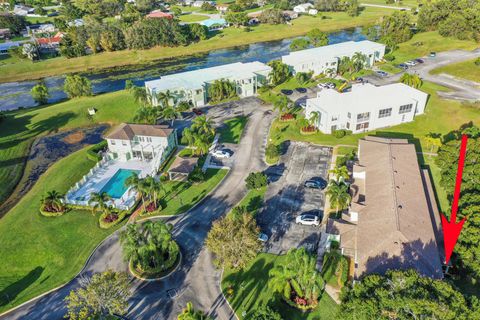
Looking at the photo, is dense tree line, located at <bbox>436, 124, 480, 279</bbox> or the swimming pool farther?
the swimming pool

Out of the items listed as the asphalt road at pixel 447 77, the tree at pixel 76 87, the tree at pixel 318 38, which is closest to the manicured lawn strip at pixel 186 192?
the tree at pixel 76 87

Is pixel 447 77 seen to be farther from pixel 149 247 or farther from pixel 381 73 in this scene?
pixel 149 247

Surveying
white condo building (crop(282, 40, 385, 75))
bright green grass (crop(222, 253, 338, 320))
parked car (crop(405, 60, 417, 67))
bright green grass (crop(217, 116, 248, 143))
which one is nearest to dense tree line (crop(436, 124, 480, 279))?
bright green grass (crop(222, 253, 338, 320))

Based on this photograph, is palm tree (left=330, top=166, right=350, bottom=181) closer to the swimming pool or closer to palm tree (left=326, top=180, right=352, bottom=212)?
palm tree (left=326, top=180, right=352, bottom=212)

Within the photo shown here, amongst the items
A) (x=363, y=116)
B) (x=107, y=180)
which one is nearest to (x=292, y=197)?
(x=363, y=116)

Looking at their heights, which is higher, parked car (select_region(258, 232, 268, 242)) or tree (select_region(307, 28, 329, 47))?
tree (select_region(307, 28, 329, 47))

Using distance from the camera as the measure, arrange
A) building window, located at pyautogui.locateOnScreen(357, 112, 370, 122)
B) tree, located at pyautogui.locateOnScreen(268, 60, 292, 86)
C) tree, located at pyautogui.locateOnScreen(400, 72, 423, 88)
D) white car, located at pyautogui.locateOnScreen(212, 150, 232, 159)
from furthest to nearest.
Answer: tree, located at pyautogui.locateOnScreen(268, 60, 292, 86), tree, located at pyautogui.locateOnScreen(400, 72, 423, 88), building window, located at pyautogui.locateOnScreen(357, 112, 370, 122), white car, located at pyautogui.locateOnScreen(212, 150, 232, 159)

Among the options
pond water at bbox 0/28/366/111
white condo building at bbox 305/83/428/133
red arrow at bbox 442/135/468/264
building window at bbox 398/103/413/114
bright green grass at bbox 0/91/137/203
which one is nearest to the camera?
red arrow at bbox 442/135/468/264
